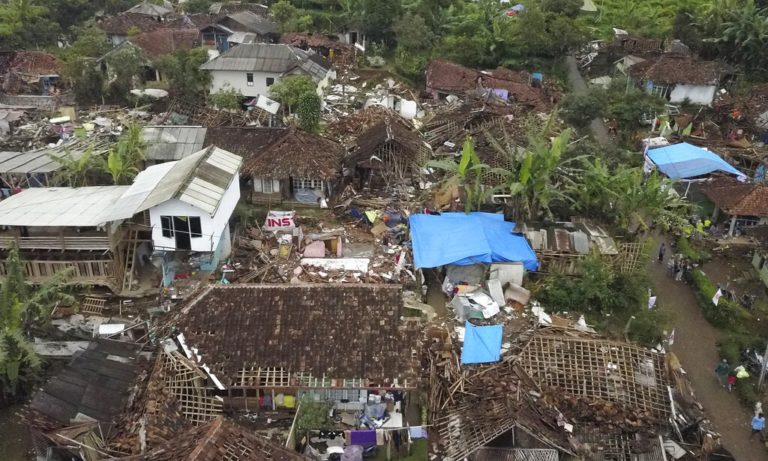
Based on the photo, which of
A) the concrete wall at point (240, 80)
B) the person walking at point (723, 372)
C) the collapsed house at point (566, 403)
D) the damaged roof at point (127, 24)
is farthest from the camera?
the damaged roof at point (127, 24)

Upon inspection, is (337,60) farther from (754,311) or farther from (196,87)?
(754,311)

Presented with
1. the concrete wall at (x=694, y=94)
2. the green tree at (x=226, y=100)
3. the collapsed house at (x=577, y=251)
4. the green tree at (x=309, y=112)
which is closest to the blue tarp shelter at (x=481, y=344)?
the collapsed house at (x=577, y=251)

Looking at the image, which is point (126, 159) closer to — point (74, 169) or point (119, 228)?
point (74, 169)

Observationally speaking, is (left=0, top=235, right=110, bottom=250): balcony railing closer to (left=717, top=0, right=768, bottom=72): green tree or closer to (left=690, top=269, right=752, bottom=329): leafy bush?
(left=690, top=269, right=752, bottom=329): leafy bush

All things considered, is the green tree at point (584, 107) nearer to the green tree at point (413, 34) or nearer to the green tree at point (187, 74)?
the green tree at point (413, 34)

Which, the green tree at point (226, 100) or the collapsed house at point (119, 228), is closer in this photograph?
the collapsed house at point (119, 228)

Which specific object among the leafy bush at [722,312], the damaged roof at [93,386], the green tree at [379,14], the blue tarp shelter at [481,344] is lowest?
the leafy bush at [722,312]

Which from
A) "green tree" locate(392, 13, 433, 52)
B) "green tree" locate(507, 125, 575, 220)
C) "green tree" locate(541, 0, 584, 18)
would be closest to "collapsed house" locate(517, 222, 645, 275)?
"green tree" locate(507, 125, 575, 220)
